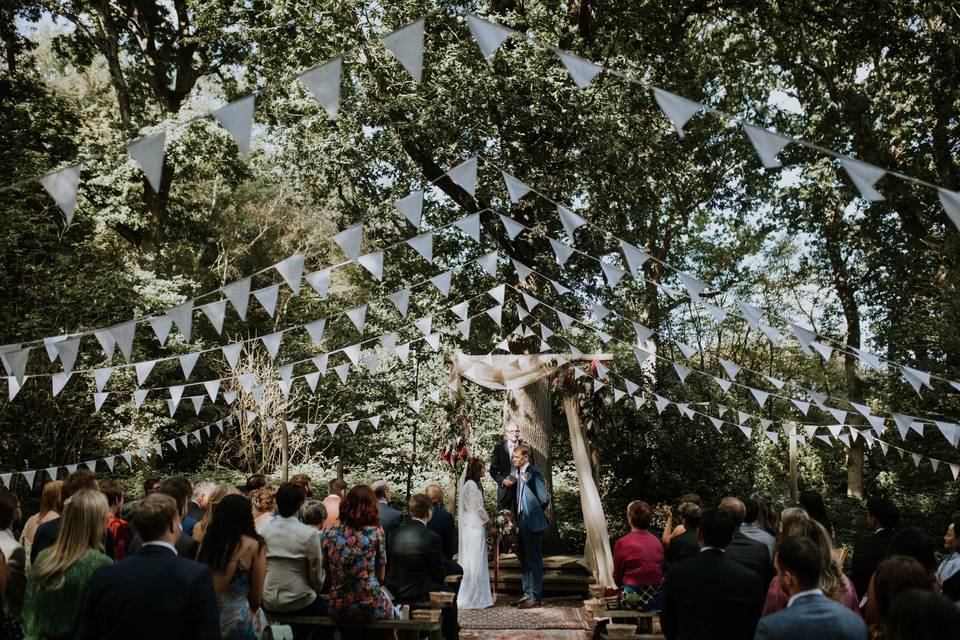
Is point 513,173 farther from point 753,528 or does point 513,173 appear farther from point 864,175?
point 864,175

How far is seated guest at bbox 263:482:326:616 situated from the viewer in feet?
14.8

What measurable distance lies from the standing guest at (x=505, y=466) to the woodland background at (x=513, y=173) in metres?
0.79

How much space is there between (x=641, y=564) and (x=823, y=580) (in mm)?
2123

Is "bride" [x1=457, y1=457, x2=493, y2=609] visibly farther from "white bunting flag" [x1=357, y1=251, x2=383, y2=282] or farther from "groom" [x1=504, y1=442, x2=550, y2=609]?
"white bunting flag" [x1=357, y1=251, x2=383, y2=282]

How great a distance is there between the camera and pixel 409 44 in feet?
11.4

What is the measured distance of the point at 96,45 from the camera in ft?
49.7

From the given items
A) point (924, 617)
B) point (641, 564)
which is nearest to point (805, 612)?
point (924, 617)

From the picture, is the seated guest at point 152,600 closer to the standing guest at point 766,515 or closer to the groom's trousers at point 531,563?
the standing guest at point 766,515

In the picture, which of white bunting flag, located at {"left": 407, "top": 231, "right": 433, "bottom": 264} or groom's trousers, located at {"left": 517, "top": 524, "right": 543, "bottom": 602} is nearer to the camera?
white bunting flag, located at {"left": 407, "top": 231, "right": 433, "bottom": 264}

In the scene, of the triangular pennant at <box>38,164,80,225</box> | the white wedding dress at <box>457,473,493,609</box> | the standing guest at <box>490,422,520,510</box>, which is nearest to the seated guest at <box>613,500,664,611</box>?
the white wedding dress at <box>457,473,493,609</box>

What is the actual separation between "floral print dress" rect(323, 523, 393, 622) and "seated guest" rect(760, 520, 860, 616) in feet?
7.70

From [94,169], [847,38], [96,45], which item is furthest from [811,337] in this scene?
[96,45]

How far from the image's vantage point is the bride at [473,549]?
845 cm

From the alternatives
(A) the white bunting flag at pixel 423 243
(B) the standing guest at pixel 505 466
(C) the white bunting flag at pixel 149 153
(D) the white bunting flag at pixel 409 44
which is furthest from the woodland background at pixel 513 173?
(D) the white bunting flag at pixel 409 44
